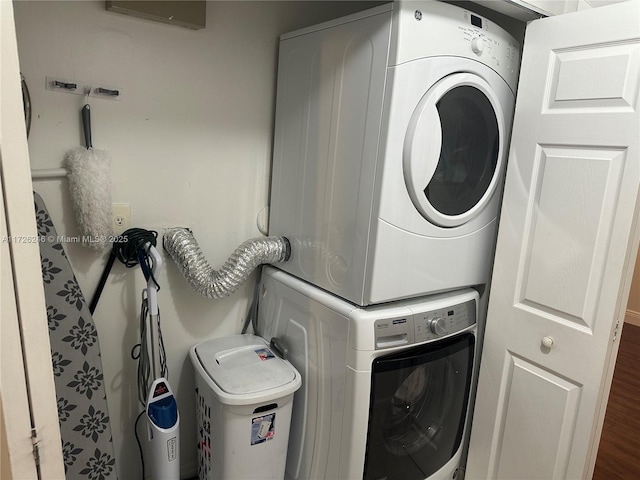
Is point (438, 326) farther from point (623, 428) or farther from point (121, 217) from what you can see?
point (623, 428)

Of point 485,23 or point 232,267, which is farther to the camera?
point 232,267

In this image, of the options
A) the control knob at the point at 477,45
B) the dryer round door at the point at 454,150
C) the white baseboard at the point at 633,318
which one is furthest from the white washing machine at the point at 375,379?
the white baseboard at the point at 633,318

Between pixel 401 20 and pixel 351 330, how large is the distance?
2.98 ft

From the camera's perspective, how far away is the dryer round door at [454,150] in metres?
1.32

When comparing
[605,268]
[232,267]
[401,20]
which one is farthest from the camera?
[232,267]

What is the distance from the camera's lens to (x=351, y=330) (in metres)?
1.37

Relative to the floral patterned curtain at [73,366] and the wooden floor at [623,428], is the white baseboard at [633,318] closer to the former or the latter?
the wooden floor at [623,428]

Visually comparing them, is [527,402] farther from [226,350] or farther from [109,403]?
[109,403]

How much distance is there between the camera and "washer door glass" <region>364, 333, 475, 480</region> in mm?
1457

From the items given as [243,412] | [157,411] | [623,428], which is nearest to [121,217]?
[157,411]

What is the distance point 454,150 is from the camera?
1434 millimetres

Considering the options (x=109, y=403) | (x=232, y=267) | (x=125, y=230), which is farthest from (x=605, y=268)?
(x=109, y=403)

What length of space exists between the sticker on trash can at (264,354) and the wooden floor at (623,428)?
180cm

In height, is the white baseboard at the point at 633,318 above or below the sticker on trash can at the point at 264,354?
below
